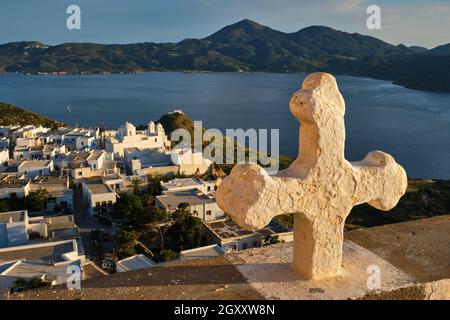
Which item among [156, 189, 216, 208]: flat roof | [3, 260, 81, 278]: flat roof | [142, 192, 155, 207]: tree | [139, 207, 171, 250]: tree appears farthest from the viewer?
[142, 192, 155, 207]: tree

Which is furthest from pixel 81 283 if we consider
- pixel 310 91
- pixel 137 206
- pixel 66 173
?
pixel 66 173

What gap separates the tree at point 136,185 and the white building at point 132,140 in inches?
354

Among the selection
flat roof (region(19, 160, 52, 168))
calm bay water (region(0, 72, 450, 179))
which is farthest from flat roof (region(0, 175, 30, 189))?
calm bay water (region(0, 72, 450, 179))

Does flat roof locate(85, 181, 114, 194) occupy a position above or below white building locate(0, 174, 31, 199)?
below

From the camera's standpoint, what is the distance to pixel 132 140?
37062 mm

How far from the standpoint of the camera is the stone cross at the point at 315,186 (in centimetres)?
308

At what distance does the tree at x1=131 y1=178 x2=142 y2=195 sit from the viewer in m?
26.4

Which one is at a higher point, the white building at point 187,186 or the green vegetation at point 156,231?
the white building at point 187,186

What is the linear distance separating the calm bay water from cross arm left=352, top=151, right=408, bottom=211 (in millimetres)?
48309

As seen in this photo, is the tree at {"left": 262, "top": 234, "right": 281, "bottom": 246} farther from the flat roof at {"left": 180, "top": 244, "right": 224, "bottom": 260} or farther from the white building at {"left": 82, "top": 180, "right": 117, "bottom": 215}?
the white building at {"left": 82, "top": 180, "right": 117, "bottom": 215}

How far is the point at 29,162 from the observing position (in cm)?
3014

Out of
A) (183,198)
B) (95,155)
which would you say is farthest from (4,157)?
(183,198)

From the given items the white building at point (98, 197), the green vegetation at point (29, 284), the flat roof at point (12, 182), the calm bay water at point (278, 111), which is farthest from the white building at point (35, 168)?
the calm bay water at point (278, 111)

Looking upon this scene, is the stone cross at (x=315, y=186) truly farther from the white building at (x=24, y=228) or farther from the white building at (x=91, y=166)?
the white building at (x=91, y=166)
